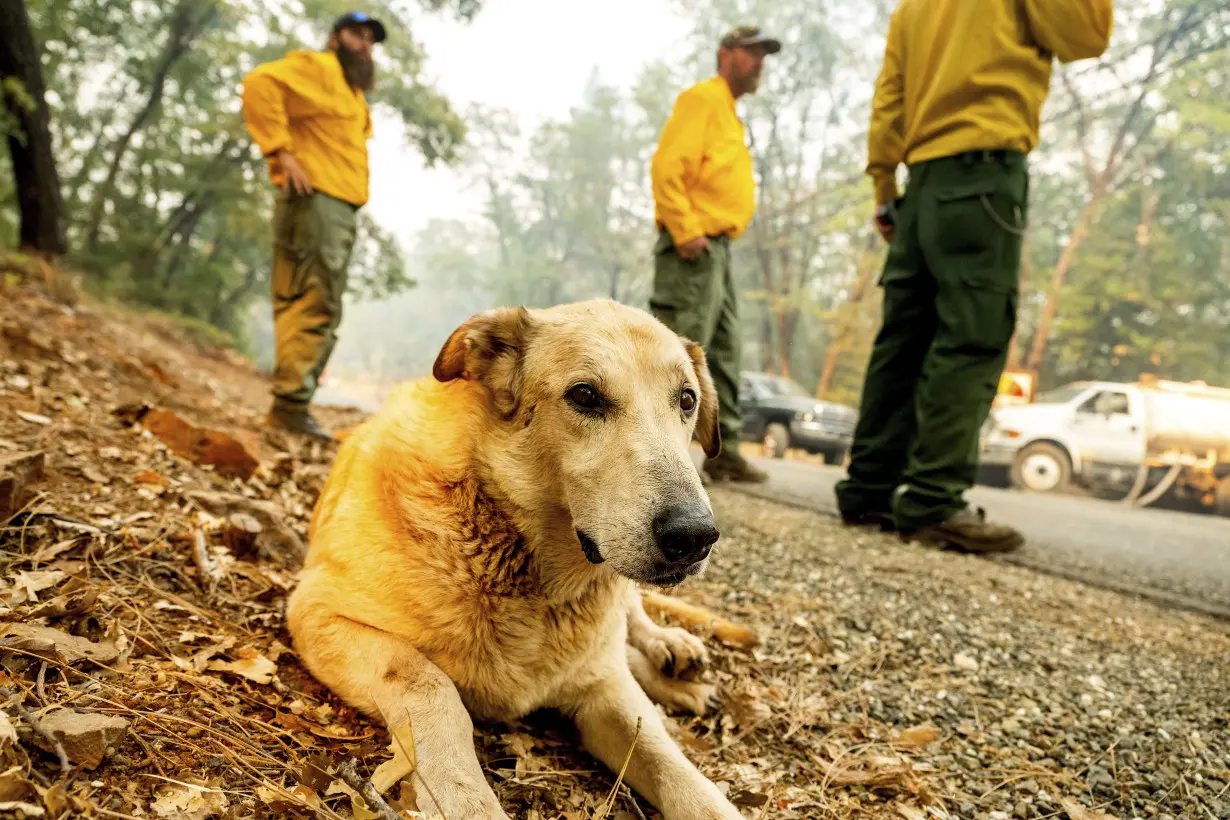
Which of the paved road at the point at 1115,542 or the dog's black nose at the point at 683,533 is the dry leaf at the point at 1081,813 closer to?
the dog's black nose at the point at 683,533

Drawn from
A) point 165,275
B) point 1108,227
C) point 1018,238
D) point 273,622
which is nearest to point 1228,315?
point 1108,227

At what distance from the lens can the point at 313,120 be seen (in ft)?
14.9

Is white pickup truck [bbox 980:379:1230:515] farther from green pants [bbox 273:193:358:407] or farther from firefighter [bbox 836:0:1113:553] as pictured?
green pants [bbox 273:193:358:407]

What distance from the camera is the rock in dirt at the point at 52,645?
1.23m

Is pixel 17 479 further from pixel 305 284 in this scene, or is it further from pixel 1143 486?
pixel 1143 486

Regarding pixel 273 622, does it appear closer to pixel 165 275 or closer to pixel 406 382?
pixel 406 382

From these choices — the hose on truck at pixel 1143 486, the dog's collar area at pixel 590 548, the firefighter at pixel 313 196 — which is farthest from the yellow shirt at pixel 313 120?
the hose on truck at pixel 1143 486

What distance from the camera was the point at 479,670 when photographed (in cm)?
159

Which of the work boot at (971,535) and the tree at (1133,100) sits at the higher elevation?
the tree at (1133,100)

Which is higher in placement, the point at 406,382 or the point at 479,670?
the point at 406,382

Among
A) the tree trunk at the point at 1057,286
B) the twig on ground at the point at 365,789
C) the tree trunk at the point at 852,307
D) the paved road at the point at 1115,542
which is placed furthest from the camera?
the tree trunk at the point at 852,307

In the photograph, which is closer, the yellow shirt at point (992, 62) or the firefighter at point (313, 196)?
the yellow shirt at point (992, 62)

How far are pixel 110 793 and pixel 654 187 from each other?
4588mm

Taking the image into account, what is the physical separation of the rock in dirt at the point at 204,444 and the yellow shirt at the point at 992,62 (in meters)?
4.06
